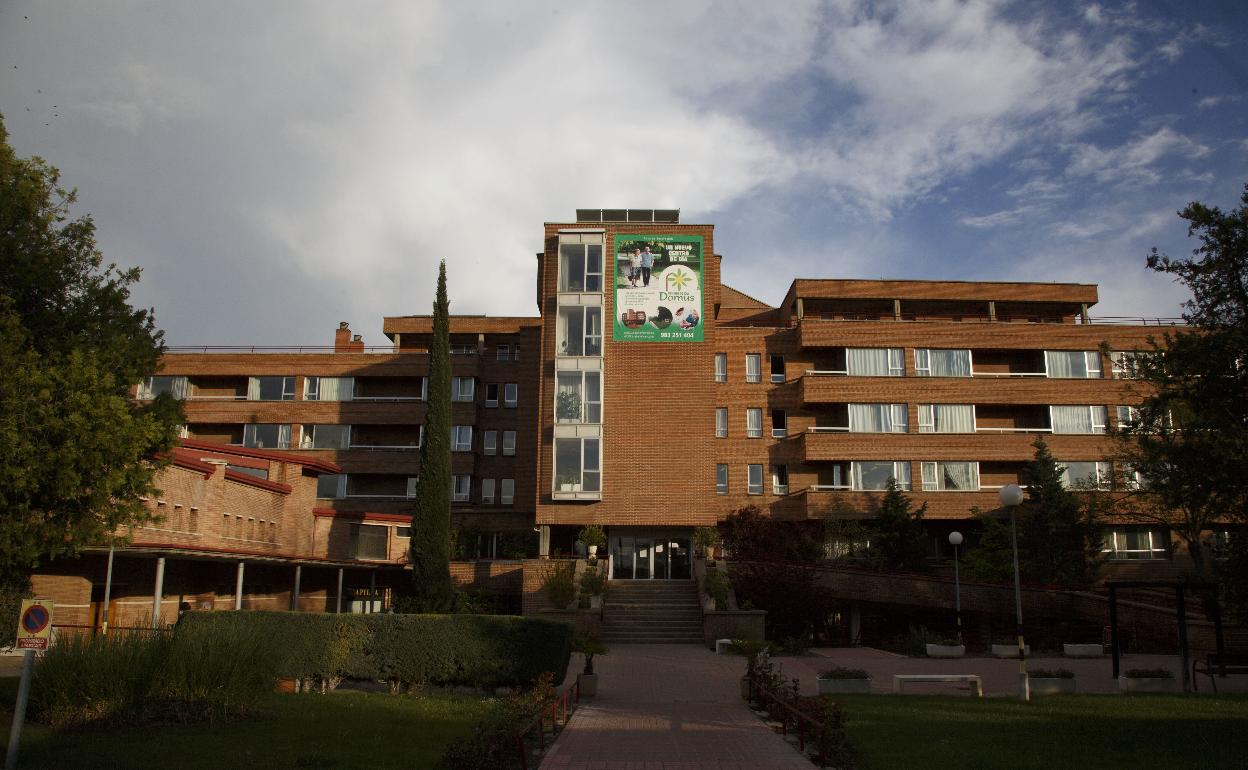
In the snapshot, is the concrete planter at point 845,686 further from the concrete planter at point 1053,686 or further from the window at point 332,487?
the window at point 332,487

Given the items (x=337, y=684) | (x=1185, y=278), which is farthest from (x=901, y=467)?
(x=337, y=684)

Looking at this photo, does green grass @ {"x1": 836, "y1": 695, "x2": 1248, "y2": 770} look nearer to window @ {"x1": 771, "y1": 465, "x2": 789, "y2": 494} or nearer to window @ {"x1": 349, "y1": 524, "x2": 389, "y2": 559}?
window @ {"x1": 349, "y1": 524, "x2": 389, "y2": 559}

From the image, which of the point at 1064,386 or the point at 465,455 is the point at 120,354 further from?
the point at 1064,386

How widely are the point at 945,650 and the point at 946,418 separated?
1894cm

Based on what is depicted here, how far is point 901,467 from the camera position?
4250 centimetres

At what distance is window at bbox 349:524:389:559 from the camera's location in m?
37.9

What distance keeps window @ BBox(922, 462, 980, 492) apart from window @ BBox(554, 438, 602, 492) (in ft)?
52.1

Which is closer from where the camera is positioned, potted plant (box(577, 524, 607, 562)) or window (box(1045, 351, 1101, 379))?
potted plant (box(577, 524, 607, 562))

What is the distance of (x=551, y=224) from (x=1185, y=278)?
2892cm

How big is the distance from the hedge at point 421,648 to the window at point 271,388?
113ft

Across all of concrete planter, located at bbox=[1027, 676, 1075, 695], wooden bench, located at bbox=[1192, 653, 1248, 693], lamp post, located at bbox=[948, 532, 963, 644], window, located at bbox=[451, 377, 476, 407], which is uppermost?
window, located at bbox=[451, 377, 476, 407]

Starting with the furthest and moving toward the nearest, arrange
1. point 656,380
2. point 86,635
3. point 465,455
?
point 465,455 < point 656,380 < point 86,635

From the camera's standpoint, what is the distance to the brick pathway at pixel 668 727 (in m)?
11.7

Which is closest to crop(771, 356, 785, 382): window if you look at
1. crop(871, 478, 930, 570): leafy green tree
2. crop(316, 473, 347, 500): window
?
crop(871, 478, 930, 570): leafy green tree
